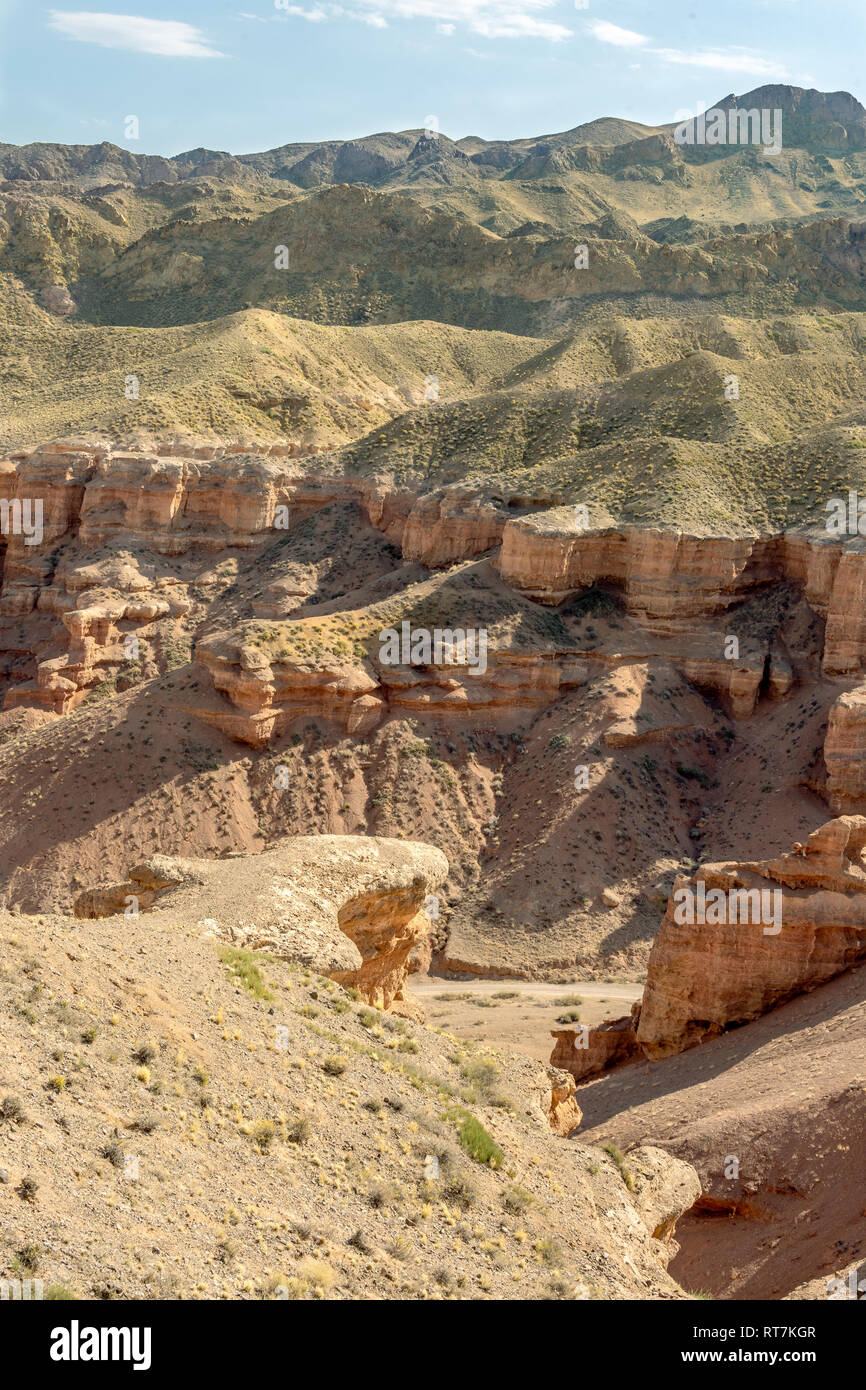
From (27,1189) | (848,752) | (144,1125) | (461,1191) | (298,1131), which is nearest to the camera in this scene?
(27,1189)

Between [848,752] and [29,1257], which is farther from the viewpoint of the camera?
[848,752]

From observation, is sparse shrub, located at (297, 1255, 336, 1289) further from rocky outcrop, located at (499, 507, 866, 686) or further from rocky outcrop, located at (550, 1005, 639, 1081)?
rocky outcrop, located at (499, 507, 866, 686)

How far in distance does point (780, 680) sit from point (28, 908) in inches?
1016

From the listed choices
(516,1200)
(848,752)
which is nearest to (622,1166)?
(516,1200)

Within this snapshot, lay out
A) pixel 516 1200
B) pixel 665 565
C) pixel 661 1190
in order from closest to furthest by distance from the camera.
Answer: pixel 516 1200, pixel 661 1190, pixel 665 565

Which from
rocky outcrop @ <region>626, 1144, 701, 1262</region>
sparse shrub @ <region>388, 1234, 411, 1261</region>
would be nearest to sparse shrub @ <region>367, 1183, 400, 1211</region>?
sparse shrub @ <region>388, 1234, 411, 1261</region>

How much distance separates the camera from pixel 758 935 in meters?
27.6

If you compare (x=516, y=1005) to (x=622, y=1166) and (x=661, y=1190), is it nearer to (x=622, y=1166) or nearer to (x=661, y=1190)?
(x=661, y=1190)

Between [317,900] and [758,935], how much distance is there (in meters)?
9.78

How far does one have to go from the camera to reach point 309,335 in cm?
8506

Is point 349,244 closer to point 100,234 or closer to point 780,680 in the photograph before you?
point 100,234

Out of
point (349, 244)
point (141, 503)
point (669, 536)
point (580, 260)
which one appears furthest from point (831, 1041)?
point (349, 244)

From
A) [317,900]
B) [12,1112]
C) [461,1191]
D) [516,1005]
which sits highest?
[12,1112]

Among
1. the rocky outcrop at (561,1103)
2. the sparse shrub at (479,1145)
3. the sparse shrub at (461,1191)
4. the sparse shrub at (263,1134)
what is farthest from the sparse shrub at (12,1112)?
the rocky outcrop at (561,1103)
